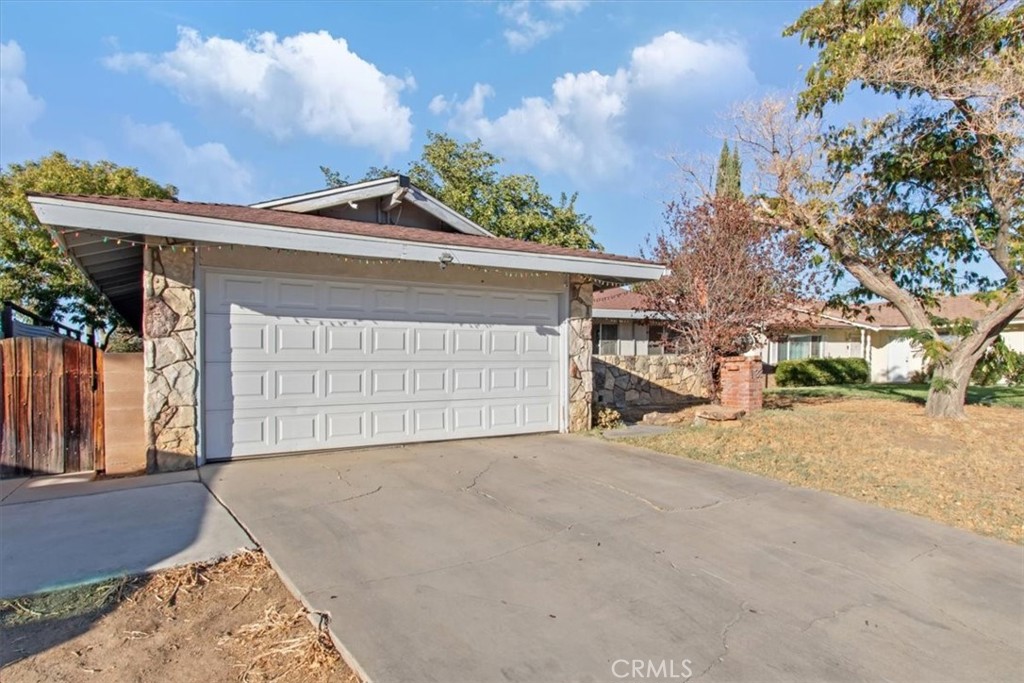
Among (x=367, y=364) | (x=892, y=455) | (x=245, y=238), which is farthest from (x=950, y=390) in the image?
(x=245, y=238)

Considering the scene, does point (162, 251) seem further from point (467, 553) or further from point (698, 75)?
point (698, 75)

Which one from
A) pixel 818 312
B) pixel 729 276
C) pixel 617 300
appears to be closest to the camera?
→ pixel 729 276

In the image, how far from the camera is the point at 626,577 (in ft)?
12.2

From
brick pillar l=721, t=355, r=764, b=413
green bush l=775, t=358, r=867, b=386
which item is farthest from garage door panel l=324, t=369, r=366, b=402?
green bush l=775, t=358, r=867, b=386

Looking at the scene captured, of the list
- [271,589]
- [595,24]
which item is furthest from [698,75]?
[271,589]

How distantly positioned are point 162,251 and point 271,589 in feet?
14.8

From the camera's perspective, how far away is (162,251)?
247 inches

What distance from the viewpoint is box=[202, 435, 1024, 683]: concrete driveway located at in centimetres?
280

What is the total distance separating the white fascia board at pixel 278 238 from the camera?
550 cm

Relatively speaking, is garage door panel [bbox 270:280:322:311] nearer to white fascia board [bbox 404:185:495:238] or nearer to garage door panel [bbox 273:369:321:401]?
garage door panel [bbox 273:369:321:401]

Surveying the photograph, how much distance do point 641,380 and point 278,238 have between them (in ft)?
36.0

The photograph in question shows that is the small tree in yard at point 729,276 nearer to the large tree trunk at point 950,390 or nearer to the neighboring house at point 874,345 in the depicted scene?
the large tree trunk at point 950,390

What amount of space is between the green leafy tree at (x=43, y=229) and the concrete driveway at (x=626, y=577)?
45.6 ft

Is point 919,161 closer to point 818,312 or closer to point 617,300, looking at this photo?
point 818,312
